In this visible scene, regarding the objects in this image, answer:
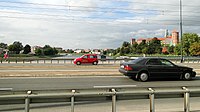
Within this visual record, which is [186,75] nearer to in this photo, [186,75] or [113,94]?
[186,75]

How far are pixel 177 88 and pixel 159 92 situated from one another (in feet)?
2.03

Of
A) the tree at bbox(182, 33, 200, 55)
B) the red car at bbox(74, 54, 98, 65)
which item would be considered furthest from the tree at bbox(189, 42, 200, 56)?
the red car at bbox(74, 54, 98, 65)

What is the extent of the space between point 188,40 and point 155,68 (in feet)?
266

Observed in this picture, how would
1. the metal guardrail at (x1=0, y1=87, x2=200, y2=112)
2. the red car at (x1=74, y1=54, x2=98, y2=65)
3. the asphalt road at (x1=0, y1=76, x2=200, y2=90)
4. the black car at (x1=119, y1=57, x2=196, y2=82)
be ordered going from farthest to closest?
the red car at (x1=74, y1=54, x2=98, y2=65), the black car at (x1=119, y1=57, x2=196, y2=82), the asphalt road at (x1=0, y1=76, x2=200, y2=90), the metal guardrail at (x1=0, y1=87, x2=200, y2=112)

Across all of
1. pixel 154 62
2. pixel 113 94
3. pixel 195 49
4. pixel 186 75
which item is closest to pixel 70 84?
pixel 154 62

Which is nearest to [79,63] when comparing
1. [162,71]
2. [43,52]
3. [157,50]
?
[162,71]

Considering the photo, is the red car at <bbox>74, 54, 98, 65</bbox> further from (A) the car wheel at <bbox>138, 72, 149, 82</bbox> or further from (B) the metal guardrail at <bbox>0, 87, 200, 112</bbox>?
(B) the metal guardrail at <bbox>0, 87, 200, 112</bbox>

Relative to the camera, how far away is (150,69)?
1306cm

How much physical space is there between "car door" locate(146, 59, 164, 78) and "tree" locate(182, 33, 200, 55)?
77.4 meters

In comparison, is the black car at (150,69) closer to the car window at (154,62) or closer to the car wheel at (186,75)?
the car window at (154,62)

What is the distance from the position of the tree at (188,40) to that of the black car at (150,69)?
76.9 metres

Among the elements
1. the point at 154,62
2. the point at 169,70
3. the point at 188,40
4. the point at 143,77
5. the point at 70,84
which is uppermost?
the point at 188,40

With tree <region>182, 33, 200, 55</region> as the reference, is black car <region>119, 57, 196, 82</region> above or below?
below

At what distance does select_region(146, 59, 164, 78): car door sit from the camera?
1308 centimetres
